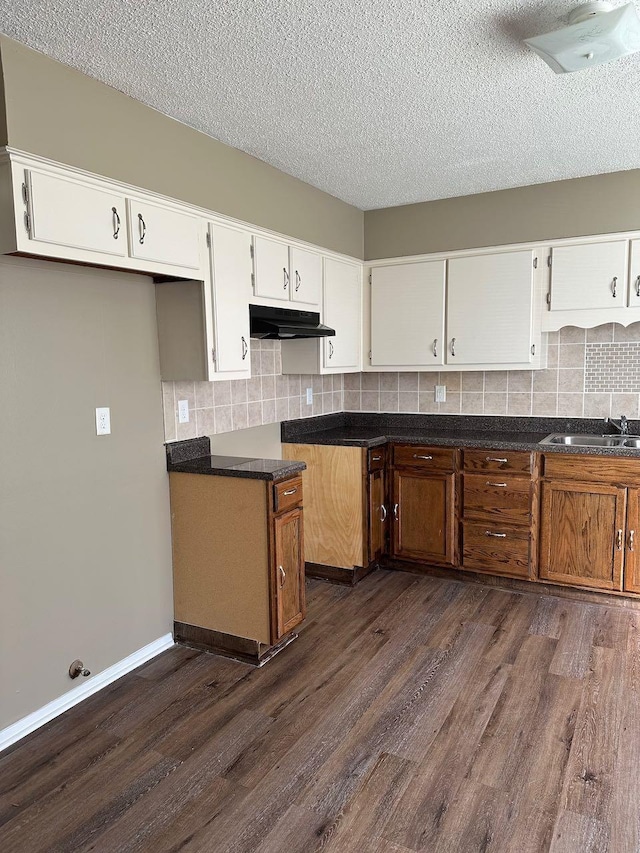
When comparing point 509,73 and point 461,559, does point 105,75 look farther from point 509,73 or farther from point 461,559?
point 461,559

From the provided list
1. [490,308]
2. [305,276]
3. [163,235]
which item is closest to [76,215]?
[163,235]

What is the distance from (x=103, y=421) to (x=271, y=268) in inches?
50.6

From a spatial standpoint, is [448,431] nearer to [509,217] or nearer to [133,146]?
[509,217]

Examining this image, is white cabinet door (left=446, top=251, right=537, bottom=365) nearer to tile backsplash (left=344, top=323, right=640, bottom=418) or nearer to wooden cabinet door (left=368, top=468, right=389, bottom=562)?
tile backsplash (left=344, top=323, right=640, bottom=418)

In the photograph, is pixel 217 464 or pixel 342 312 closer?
pixel 217 464

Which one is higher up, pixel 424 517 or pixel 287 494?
pixel 287 494

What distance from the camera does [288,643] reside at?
3.11m

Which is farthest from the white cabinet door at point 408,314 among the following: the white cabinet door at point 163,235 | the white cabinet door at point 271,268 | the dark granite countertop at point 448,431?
the white cabinet door at point 163,235

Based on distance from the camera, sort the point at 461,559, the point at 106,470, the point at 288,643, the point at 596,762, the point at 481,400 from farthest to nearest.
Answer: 1. the point at 481,400
2. the point at 461,559
3. the point at 288,643
4. the point at 106,470
5. the point at 596,762

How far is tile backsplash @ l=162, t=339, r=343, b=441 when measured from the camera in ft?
10.3

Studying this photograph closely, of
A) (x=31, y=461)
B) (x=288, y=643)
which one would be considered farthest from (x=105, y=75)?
(x=288, y=643)

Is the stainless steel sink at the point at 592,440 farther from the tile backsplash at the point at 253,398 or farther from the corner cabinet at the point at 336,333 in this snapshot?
the tile backsplash at the point at 253,398

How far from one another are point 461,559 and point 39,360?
2.73 m

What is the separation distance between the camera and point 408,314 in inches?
164
